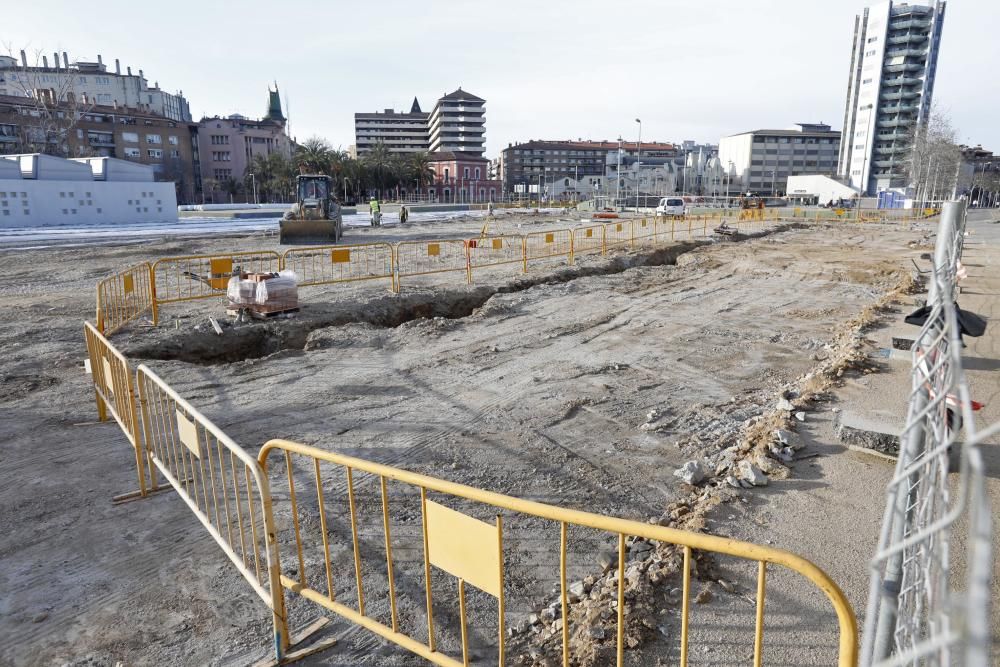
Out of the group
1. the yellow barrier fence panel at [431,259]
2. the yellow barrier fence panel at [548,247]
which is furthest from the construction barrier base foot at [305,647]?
the yellow barrier fence panel at [548,247]

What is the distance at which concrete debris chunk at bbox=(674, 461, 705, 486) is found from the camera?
18.3 ft

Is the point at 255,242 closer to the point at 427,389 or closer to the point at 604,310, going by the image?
the point at 604,310

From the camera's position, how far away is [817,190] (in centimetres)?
9288

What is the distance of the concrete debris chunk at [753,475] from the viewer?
530cm

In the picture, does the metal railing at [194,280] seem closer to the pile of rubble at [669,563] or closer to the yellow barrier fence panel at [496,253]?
the yellow barrier fence panel at [496,253]

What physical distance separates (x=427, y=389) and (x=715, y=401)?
3.77 m

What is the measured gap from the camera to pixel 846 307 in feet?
45.1

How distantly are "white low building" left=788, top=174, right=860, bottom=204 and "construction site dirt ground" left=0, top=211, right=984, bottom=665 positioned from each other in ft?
268

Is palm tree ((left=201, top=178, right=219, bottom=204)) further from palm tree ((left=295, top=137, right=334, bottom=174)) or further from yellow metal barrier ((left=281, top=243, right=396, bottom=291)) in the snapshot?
yellow metal barrier ((left=281, top=243, right=396, bottom=291))

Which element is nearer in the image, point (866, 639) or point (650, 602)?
point (866, 639)

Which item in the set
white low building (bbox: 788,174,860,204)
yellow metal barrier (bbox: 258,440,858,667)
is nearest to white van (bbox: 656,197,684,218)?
yellow metal barrier (bbox: 258,440,858,667)

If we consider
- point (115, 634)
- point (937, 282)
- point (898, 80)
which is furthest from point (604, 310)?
point (898, 80)

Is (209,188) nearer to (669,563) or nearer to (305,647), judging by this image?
(305,647)

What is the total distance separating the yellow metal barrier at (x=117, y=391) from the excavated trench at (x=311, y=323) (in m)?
3.00
